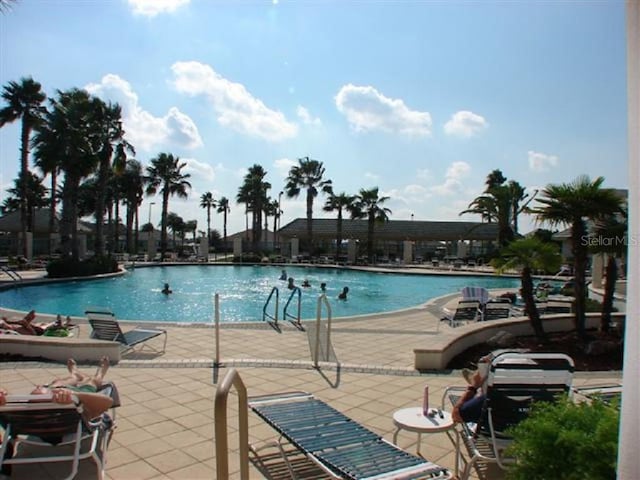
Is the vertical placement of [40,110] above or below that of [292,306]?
above

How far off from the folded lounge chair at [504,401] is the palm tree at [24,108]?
32416 millimetres

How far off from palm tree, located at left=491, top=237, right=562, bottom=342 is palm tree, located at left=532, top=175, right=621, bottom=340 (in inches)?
13.9

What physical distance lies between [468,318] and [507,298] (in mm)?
4315

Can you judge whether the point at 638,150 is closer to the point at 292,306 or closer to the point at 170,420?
the point at 170,420

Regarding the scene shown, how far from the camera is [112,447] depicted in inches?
155

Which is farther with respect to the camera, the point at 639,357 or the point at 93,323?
the point at 93,323

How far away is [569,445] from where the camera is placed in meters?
2.19

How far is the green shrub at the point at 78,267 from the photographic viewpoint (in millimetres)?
23297

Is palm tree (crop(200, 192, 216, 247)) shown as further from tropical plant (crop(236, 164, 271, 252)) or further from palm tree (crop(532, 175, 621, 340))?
palm tree (crop(532, 175, 621, 340))

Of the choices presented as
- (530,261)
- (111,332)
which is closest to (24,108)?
(111,332)

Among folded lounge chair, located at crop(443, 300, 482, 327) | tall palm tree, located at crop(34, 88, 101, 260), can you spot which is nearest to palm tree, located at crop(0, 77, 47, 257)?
tall palm tree, located at crop(34, 88, 101, 260)

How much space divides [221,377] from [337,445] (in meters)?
3.43

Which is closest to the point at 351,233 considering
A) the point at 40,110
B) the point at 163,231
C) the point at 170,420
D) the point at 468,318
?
the point at 163,231

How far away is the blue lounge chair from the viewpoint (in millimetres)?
2676
